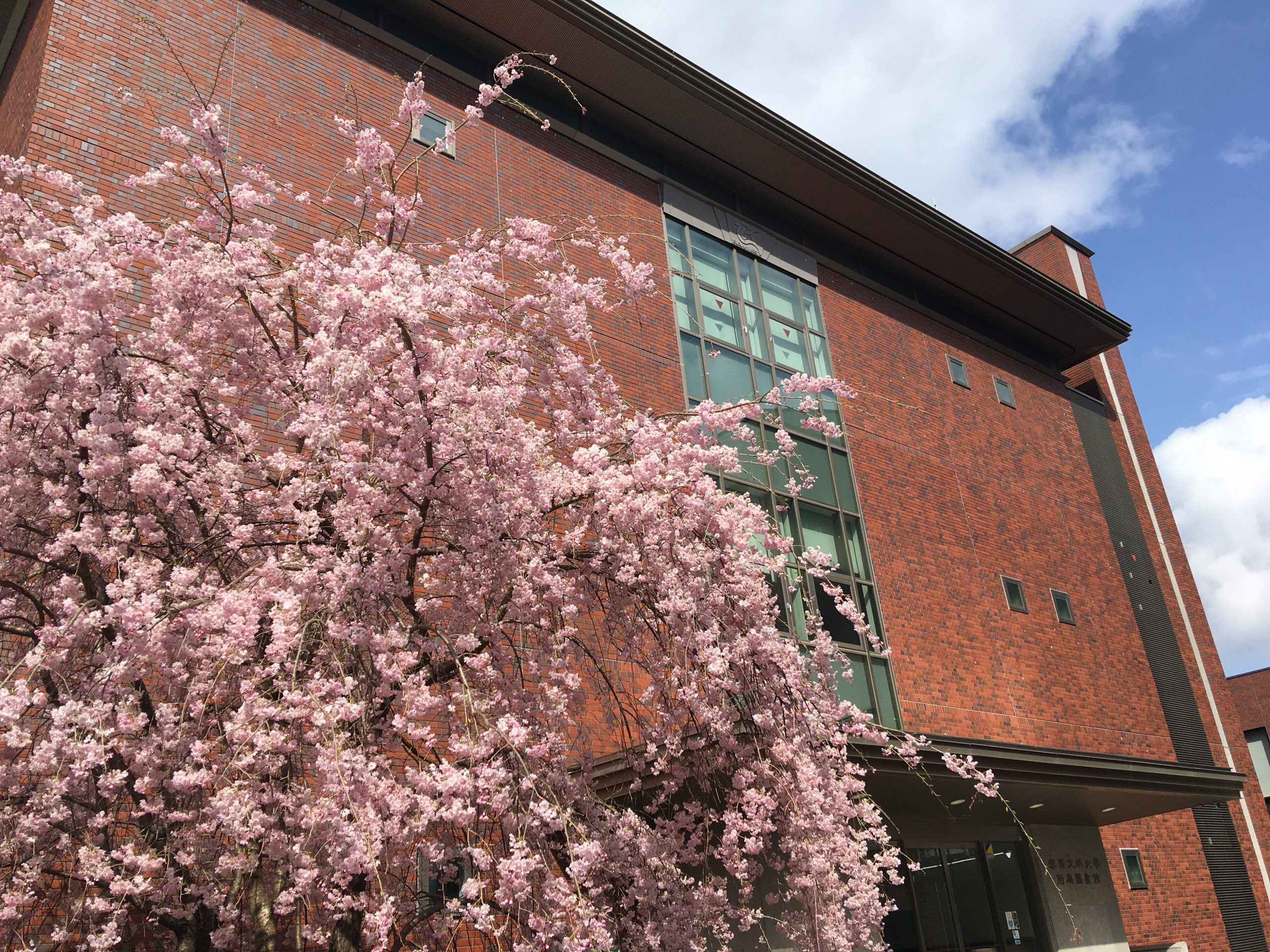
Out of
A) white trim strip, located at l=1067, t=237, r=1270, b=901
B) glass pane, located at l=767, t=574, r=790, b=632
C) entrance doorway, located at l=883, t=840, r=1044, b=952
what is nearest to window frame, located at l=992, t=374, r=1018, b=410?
white trim strip, located at l=1067, t=237, r=1270, b=901

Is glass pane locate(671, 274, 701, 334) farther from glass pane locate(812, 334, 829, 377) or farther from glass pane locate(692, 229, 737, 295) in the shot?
Answer: glass pane locate(812, 334, 829, 377)

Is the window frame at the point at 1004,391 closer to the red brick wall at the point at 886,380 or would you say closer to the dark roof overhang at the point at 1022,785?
the red brick wall at the point at 886,380

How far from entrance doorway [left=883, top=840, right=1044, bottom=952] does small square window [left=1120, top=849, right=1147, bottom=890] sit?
126 inches

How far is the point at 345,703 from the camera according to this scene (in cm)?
588

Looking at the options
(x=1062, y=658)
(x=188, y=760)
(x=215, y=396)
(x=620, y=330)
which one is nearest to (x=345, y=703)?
(x=188, y=760)

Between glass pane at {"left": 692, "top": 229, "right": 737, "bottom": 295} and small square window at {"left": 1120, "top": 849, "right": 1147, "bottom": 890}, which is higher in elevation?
glass pane at {"left": 692, "top": 229, "right": 737, "bottom": 295}

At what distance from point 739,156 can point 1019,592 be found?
9812 mm

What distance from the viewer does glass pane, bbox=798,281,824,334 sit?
1881 centimetres

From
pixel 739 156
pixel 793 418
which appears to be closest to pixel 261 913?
pixel 793 418

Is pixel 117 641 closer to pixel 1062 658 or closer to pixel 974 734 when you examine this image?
pixel 974 734

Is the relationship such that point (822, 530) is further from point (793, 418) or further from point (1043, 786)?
point (1043, 786)

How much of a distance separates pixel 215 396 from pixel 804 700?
523 centimetres

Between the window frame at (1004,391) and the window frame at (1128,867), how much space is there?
9.24m

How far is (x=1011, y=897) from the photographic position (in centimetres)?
1611
